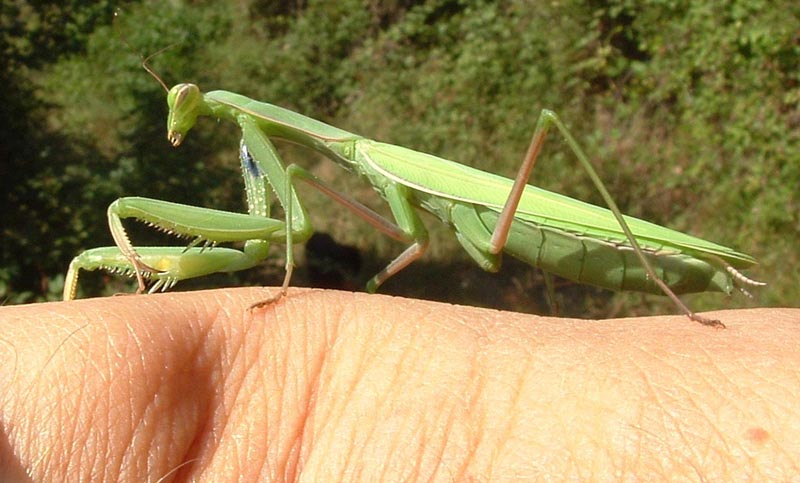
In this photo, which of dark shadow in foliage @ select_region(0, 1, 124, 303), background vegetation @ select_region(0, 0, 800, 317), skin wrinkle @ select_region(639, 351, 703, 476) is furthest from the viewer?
background vegetation @ select_region(0, 0, 800, 317)

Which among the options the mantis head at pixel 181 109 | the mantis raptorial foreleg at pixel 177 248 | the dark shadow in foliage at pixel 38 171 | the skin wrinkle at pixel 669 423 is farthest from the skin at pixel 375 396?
the dark shadow in foliage at pixel 38 171

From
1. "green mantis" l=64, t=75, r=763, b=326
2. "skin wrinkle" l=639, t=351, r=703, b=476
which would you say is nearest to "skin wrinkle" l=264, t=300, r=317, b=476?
"green mantis" l=64, t=75, r=763, b=326

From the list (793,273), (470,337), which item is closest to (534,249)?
(470,337)

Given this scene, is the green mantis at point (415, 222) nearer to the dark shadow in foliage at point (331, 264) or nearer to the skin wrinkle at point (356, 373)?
the skin wrinkle at point (356, 373)

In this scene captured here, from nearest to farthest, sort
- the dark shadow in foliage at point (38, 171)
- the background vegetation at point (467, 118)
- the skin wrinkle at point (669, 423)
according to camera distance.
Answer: the skin wrinkle at point (669, 423) < the dark shadow in foliage at point (38, 171) < the background vegetation at point (467, 118)

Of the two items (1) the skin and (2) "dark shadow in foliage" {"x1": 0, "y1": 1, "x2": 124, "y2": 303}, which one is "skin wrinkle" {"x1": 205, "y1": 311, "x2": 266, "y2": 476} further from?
(2) "dark shadow in foliage" {"x1": 0, "y1": 1, "x2": 124, "y2": 303}
